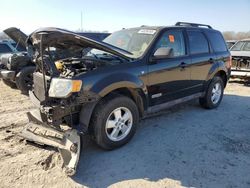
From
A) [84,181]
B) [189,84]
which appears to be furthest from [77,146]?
[189,84]

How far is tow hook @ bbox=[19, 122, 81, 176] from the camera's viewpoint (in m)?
3.37

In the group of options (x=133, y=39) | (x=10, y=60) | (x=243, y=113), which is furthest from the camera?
(x=10, y=60)

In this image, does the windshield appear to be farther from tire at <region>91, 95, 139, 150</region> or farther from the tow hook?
the tow hook

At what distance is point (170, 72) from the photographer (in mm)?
4836

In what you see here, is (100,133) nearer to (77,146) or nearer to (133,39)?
(77,146)

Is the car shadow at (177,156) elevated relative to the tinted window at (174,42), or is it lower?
lower

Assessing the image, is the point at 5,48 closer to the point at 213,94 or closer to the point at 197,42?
the point at 197,42

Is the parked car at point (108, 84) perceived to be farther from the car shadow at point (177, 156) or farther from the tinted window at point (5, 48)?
the tinted window at point (5, 48)

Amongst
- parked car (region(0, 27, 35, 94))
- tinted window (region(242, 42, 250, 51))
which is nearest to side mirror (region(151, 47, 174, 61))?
parked car (region(0, 27, 35, 94))

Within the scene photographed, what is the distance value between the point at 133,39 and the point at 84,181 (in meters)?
2.73

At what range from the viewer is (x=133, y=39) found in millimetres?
4879

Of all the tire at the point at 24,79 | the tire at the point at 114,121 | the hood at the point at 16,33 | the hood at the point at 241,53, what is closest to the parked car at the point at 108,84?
the tire at the point at 114,121

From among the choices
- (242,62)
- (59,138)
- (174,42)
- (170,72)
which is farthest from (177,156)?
(242,62)

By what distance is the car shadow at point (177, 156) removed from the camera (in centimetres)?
334
